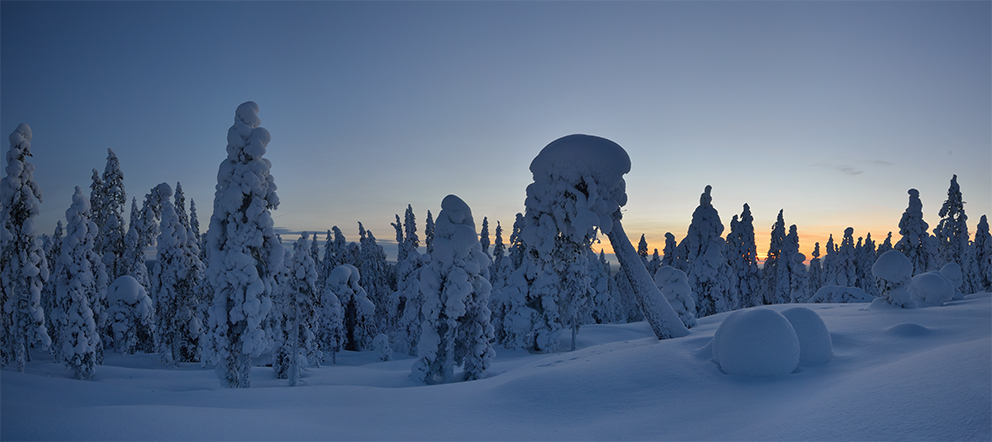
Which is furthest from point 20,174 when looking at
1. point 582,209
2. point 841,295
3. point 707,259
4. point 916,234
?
point 916,234

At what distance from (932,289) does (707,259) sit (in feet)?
46.8

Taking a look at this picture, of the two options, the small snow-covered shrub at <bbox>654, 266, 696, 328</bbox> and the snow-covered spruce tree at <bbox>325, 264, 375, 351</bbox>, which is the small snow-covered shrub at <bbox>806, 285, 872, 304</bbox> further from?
the snow-covered spruce tree at <bbox>325, 264, 375, 351</bbox>

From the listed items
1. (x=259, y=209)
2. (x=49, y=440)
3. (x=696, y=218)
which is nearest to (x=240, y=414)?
(x=49, y=440)

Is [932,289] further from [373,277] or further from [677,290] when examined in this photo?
[373,277]

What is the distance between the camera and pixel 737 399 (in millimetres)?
7277

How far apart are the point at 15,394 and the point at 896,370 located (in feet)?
54.3

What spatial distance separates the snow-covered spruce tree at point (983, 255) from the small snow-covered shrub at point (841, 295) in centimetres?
1908

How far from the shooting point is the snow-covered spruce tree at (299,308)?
20719 mm

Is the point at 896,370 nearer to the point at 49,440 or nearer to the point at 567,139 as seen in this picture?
the point at 567,139

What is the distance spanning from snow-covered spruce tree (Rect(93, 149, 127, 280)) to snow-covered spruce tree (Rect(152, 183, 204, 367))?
7654mm

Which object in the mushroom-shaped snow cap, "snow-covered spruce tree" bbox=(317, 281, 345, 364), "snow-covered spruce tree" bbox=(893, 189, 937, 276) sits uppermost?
"snow-covered spruce tree" bbox=(893, 189, 937, 276)

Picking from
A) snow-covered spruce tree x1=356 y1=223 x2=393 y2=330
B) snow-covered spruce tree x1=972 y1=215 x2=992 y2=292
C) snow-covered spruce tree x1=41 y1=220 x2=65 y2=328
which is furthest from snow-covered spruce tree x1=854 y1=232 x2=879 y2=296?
snow-covered spruce tree x1=41 y1=220 x2=65 y2=328

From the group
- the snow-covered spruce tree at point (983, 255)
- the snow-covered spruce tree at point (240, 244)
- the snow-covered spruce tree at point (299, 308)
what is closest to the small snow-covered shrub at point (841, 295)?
the snow-covered spruce tree at point (983, 255)

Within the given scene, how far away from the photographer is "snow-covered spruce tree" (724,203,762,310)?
41.2 m
